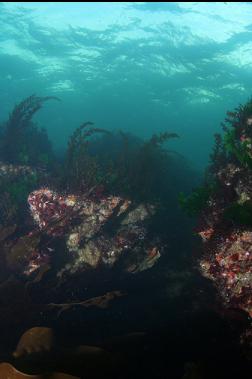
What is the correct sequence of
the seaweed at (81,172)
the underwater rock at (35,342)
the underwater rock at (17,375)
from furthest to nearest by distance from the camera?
1. the seaweed at (81,172)
2. the underwater rock at (35,342)
3. the underwater rock at (17,375)

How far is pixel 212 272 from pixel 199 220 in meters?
1.10

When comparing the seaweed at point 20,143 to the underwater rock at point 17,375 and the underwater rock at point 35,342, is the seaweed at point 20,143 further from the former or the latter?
the underwater rock at point 17,375

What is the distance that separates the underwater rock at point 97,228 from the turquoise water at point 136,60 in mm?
14385

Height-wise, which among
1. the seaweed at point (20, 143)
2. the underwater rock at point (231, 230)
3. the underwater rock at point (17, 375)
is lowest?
the seaweed at point (20, 143)

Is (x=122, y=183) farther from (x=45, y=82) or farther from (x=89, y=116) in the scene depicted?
(x=89, y=116)

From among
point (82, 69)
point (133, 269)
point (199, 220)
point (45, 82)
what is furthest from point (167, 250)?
point (45, 82)

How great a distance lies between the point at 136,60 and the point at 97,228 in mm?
20532

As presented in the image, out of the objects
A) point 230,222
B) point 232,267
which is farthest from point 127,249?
point 232,267

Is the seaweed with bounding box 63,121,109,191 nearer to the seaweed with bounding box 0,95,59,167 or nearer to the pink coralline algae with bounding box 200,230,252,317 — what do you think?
the seaweed with bounding box 0,95,59,167

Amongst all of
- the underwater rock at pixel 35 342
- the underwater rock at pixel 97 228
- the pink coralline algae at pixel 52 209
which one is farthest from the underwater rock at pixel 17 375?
the pink coralline algae at pixel 52 209

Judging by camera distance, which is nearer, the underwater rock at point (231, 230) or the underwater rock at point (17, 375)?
the underwater rock at point (17, 375)

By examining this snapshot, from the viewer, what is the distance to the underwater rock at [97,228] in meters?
7.92

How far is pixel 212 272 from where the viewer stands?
5.78 metres

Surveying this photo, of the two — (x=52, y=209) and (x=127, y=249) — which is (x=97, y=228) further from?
(x=52, y=209)
